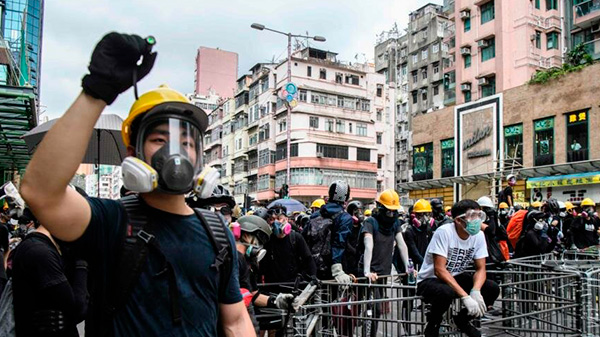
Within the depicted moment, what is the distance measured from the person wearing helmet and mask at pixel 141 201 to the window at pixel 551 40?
137ft

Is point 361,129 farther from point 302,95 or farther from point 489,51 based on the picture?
point 489,51

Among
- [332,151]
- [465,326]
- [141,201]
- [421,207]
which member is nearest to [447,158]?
[332,151]

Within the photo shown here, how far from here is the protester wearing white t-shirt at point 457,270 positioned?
533cm

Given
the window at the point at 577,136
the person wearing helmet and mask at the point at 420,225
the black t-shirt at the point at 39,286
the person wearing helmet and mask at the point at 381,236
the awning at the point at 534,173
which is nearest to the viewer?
the black t-shirt at the point at 39,286

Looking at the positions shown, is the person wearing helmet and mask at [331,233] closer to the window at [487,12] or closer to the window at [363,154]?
the window at [487,12]

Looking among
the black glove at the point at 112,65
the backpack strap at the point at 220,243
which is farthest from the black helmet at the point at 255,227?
the black glove at the point at 112,65

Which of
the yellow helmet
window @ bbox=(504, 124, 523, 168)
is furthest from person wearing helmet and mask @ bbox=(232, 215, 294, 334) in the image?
window @ bbox=(504, 124, 523, 168)

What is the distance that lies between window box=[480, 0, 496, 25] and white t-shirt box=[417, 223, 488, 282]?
37838mm

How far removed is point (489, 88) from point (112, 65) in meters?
41.8

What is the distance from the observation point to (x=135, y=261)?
1875mm

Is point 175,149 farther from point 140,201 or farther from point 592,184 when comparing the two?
point 592,184

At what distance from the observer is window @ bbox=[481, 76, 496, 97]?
39.7m

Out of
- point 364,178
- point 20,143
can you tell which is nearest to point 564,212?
point 20,143

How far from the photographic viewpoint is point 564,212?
1694 cm
